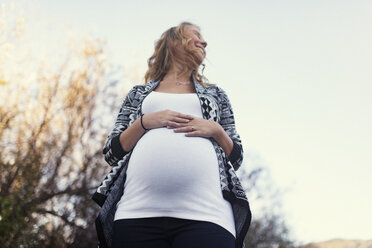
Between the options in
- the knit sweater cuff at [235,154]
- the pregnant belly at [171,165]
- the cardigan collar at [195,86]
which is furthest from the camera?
the cardigan collar at [195,86]

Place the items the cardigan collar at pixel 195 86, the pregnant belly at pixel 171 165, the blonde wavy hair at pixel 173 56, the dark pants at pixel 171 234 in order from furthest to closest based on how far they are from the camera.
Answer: the blonde wavy hair at pixel 173 56
the cardigan collar at pixel 195 86
the pregnant belly at pixel 171 165
the dark pants at pixel 171 234

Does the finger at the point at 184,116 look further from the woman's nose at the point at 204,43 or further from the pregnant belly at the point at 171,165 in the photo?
the woman's nose at the point at 204,43

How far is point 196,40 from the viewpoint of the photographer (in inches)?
74.3

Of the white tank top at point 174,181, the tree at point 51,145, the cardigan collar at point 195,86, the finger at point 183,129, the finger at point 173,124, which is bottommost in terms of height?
the tree at point 51,145

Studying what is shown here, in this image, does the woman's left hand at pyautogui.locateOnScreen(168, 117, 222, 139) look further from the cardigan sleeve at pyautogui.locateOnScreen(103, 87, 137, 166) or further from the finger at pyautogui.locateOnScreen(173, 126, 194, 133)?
the cardigan sleeve at pyautogui.locateOnScreen(103, 87, 137, 166)

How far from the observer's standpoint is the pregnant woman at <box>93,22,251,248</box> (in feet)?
4.13

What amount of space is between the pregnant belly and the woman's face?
59 centimetres

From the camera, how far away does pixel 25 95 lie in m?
6.96

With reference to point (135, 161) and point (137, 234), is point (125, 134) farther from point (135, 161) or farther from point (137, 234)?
point (137, 234)

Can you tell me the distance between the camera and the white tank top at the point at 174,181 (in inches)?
50.6

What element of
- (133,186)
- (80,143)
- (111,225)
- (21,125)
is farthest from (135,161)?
(80,143)

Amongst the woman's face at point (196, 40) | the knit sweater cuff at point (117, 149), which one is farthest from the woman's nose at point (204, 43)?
the knit sweater cuff at point (117, 149)

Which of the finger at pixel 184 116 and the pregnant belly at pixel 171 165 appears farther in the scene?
the finger at pixel 184 116

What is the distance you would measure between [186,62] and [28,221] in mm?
4904
